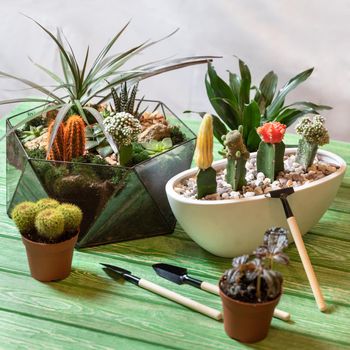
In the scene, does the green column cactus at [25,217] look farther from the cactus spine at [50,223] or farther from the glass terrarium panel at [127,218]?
the glass terrarium panel at [127,218]

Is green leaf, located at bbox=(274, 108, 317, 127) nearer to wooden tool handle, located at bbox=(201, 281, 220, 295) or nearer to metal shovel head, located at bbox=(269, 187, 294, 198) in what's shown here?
metal shovel head, located at bbox=(269, 187, 294, 198)

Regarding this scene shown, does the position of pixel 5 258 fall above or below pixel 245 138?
below

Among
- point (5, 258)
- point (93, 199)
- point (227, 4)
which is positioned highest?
point (227, 4)

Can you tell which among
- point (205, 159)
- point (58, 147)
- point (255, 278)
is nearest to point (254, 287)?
point (255, 278)

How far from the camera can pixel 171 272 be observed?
109cm

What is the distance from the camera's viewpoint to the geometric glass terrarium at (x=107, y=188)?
1.14 meters

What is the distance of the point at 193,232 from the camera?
1.12 m

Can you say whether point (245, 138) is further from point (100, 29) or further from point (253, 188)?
point (100, 29)

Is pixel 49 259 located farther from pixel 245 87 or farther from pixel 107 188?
pixel 245 87

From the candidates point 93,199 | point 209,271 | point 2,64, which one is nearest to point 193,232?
point 209,271

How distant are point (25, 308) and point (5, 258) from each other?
6.2 inches

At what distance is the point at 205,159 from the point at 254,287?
0.26 meters

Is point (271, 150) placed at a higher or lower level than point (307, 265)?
higher

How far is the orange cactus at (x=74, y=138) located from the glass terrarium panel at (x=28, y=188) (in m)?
0.07
